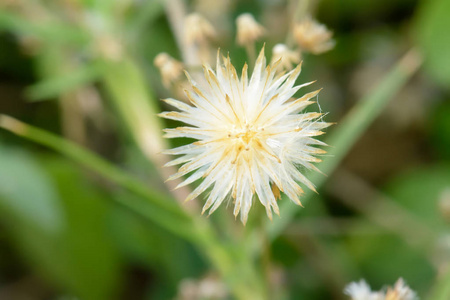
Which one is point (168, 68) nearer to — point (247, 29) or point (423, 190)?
point (247, 29)

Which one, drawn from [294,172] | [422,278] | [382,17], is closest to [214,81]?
[294,172]

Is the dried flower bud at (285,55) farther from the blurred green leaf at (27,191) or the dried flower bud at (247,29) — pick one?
the blurred green leaf at (27,191)

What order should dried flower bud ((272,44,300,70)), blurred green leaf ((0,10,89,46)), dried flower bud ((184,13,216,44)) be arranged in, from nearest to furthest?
dried flower bud ((272,44,300,70))
dried flower bud ((184,13,216,44))
blurred green leaf ((0,10,89,46))

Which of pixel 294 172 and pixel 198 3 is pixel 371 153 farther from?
pixel 294 172

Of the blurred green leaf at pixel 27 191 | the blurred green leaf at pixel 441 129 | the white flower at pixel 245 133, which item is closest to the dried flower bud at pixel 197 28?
the white flower at pixel 245 133

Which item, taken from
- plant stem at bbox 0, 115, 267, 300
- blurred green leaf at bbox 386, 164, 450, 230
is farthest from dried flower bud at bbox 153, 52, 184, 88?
blurred green leaf at bbox 386, 164, 450, 230

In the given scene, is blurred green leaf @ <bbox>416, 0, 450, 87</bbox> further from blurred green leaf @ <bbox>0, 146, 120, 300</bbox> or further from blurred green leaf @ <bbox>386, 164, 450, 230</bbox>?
blurred green leaf @ <bbox>0, 146, 120, 300</bbox>
